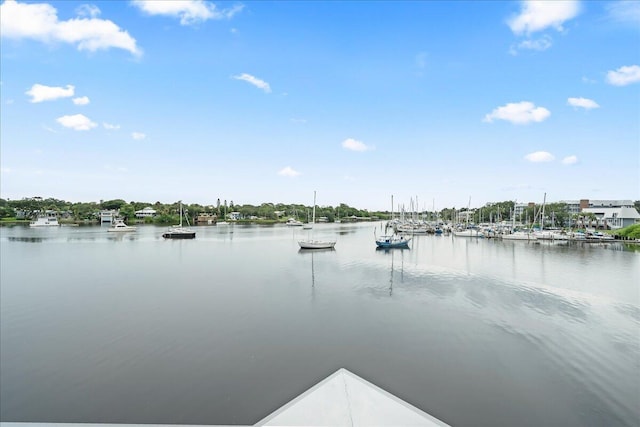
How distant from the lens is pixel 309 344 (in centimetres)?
910

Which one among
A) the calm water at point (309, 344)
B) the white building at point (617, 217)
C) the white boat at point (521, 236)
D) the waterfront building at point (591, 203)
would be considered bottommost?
the calm water at point (309, 344)

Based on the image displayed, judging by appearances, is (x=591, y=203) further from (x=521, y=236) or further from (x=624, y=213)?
(x=521, y=236)

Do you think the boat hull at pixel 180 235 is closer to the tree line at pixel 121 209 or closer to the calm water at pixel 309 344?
the calm water at pixel 309 344

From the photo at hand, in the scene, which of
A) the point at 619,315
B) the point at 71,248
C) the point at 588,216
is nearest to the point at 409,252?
the point at 619,315

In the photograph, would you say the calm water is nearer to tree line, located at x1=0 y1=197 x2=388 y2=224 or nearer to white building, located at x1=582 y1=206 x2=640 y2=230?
white building, located at x1=582 y1=206 x2=640 y2=230

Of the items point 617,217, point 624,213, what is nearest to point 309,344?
point 624,213

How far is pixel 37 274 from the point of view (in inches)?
765

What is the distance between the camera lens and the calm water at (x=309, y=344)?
6.21 m

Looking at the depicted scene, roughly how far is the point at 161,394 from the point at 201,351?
2083mm

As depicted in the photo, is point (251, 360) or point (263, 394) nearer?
point (263, 394)

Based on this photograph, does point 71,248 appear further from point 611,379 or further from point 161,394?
point 611,379

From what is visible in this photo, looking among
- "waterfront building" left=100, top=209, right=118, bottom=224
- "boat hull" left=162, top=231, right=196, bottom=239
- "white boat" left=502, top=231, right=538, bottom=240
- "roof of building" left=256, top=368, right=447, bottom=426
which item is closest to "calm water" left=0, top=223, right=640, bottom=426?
"roof of building" left=256, top=368, right=447, bottom=426

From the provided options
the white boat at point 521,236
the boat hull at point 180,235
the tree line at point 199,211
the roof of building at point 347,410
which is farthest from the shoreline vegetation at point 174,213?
the roof of building at point 347,410

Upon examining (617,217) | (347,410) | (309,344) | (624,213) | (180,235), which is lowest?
(309,344)
